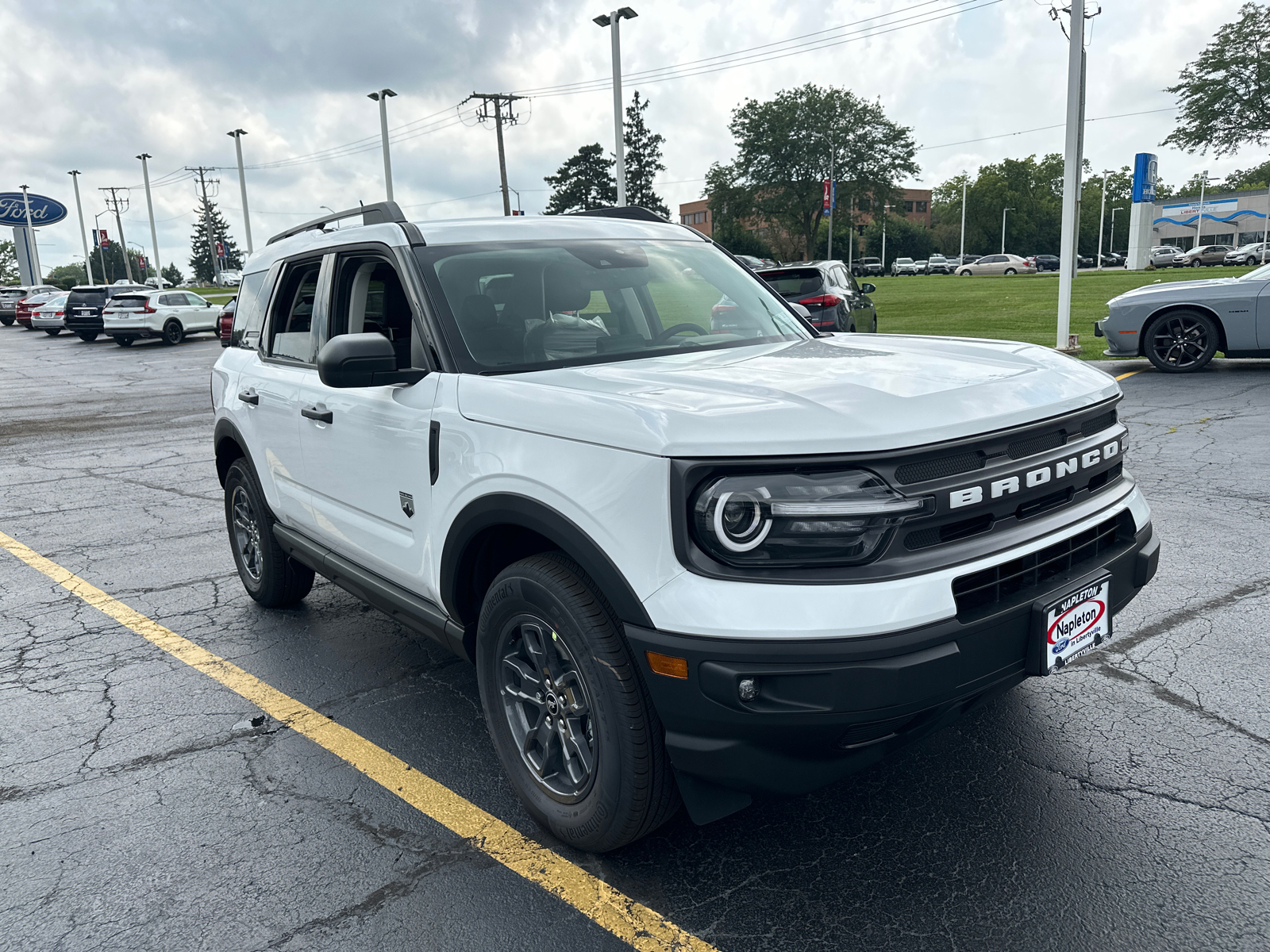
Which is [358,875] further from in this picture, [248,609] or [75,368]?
[75,368]

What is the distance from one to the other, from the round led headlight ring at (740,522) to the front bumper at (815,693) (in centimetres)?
23

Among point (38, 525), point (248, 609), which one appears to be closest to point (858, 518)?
point (248, 609)

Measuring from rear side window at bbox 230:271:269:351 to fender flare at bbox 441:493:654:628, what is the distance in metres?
2.37

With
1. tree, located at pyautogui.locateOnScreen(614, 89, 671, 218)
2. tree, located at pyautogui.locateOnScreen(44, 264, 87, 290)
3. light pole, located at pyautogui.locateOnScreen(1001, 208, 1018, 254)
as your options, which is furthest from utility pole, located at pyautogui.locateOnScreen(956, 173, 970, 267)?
tree, located at pyautogui.locateOnScreen(44, 264, 87, 290)

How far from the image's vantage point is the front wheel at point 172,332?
3055cm

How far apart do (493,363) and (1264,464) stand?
6838 mm

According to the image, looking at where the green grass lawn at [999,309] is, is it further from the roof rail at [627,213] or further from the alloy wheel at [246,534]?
the alloy wheel at [246,534]

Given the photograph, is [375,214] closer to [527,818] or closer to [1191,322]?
[527,818]

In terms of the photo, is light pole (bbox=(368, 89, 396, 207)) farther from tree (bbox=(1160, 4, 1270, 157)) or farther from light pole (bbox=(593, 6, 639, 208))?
tree (bbox=(1160, 4, 1270, 157))

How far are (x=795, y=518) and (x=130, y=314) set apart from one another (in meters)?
32.4

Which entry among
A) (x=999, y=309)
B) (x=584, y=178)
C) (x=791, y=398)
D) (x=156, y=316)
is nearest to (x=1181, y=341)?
(x=791, y=398)

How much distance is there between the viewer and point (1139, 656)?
13.2 feet

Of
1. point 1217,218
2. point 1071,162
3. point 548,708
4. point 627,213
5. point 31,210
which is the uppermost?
point 31,210

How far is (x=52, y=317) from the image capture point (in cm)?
3625
